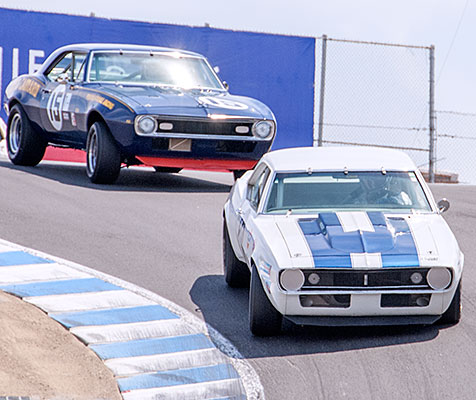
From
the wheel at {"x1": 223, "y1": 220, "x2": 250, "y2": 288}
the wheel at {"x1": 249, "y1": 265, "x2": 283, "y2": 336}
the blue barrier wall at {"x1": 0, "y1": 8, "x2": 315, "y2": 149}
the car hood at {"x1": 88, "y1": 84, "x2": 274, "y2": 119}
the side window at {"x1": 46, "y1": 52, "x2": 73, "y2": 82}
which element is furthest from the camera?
the blue barrier wall at {"x1": 0, "y1": 8, "x2": 315, "y2": 149}

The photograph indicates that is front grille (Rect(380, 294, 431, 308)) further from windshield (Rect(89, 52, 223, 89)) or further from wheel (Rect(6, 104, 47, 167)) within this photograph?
wheel (Rect(6, 104, 47, 167))

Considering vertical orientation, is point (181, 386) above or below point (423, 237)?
below

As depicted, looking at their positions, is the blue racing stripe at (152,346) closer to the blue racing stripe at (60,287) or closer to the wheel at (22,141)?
the blue racing stripe at (60,287)

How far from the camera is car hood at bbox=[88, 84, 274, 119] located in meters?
12.7

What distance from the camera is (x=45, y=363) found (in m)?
6.33

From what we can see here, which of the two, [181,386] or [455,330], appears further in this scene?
[455,330]

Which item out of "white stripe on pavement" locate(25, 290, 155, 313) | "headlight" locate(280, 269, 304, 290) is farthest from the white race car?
"white stripe on pavement" locate(25, 290, 155, 313)

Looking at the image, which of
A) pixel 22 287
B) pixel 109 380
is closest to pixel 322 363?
pixel 109 380

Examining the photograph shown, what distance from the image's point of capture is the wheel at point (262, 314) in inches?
271

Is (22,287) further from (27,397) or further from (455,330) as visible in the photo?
(455,330)

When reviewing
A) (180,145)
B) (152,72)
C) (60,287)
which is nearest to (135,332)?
(60,287)

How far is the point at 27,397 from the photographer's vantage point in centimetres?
563

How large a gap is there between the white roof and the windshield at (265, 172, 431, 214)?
6cm

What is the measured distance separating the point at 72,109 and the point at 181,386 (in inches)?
320
